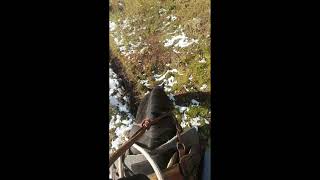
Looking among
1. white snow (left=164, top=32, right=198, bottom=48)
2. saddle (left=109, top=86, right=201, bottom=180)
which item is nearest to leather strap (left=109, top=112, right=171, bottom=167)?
saddle (left=109, top=86, right=201, bottom=180)

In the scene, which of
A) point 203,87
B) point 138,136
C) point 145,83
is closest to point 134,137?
point 138,136

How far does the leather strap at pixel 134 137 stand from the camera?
5.73 ft

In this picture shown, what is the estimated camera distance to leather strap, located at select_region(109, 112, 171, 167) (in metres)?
1.75

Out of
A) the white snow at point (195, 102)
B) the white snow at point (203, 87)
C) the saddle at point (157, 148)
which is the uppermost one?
the white snow at point (203, 87)

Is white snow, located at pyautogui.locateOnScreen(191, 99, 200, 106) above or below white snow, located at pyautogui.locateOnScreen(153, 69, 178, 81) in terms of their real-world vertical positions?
below

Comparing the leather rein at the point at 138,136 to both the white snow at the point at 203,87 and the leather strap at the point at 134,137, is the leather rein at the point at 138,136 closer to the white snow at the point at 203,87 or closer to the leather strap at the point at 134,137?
the leather strap at the point at 134,137

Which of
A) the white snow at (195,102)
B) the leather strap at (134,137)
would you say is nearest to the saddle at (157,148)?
the leather strap at (134,137)

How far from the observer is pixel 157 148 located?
72.3 inches

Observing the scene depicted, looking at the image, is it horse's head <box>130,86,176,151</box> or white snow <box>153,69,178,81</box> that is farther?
white snow <box>153,69,178,81</box>

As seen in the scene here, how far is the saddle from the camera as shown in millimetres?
1770

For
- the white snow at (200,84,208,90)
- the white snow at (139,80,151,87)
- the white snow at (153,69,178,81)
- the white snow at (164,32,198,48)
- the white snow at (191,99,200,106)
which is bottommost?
the white snow at (191,99,200,106)

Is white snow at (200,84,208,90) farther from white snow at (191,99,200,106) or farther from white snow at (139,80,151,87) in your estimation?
white snow at (139,80,151,87)

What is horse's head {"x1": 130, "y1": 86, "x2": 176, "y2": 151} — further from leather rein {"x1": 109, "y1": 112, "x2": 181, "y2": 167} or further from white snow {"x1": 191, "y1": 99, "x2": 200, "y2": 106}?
white snow {"x1": 191, "y1": 99, "x2": 200, "y2": 106}
